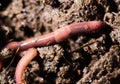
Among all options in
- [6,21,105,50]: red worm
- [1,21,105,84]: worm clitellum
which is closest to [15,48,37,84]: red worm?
[1,21,105,84]: worm clitellum

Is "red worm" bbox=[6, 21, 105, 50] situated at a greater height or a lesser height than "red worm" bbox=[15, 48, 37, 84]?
greater

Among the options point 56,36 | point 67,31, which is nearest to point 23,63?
point 56,36

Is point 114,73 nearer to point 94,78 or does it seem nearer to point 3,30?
point 94,78

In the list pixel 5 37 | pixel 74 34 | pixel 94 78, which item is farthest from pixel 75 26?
pixel 5 37

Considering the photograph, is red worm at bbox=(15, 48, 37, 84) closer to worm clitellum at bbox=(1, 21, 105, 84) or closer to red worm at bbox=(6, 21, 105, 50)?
worm clitellum at bbox=(1, 21, 105, 84)

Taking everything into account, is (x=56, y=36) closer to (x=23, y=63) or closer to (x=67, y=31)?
(x=67, y=31)

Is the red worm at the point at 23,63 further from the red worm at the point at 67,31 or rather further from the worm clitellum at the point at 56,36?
the red worm at the point at 67,31
